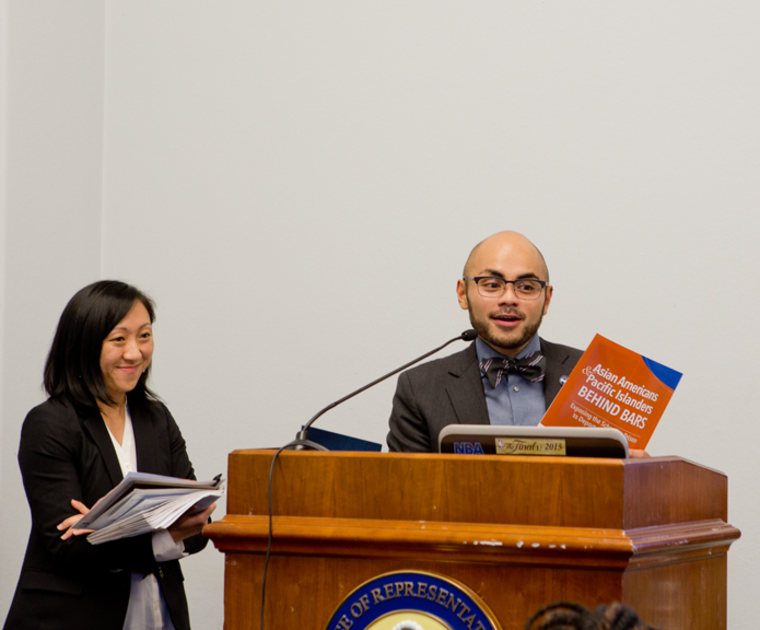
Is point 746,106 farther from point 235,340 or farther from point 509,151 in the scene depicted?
point 235,340

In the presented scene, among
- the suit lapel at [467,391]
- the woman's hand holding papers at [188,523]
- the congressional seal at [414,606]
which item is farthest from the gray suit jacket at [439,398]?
the congressional seal at [414,606]

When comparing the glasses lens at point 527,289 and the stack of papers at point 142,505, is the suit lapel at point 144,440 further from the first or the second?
the glasses lens at point 527,289

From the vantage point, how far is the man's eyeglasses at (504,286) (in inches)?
105

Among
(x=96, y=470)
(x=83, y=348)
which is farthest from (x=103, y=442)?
(x=83, y=348)

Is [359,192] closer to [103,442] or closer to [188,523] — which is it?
[103,442]

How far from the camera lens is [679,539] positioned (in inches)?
60.6

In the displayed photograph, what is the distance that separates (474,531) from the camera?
4.80 feet

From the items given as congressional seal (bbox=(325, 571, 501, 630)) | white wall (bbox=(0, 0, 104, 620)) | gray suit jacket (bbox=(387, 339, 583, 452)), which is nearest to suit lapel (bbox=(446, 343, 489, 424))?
gray suit jacket (bbox=(387, 339, 583, 452))

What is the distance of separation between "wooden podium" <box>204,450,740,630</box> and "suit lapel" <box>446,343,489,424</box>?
3.19 feet

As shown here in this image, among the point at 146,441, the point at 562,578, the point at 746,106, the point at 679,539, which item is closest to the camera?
the point at 562,578

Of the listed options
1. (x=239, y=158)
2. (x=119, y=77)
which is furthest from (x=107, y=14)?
(x=239, y=158)

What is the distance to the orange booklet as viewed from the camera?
1821 millimetres

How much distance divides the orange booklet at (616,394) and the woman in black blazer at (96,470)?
935 mm

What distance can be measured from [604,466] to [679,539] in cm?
23
